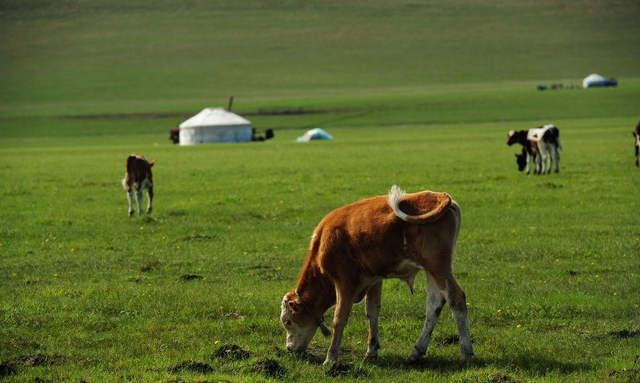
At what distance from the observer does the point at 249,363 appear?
8.37 meters

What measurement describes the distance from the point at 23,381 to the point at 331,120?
3807 inches

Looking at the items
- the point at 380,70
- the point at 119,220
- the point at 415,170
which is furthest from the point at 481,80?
the point at 119,220

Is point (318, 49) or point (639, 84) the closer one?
point (639, 84)

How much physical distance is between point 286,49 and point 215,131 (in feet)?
315

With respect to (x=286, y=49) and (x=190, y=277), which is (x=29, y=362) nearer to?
(x=190, y=277)

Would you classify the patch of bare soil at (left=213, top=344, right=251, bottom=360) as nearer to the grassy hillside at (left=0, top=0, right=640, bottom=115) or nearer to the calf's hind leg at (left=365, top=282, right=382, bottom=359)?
the calf's hind leg at (left=365, top=282, right=382, bottom=359)

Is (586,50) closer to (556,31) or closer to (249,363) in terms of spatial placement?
(556,31)

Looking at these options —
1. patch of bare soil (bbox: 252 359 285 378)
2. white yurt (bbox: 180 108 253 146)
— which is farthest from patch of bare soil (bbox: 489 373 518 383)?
white yurt (bbox: 180 108 253 146)

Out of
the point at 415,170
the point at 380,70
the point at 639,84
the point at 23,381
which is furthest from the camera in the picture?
the point at 380,70

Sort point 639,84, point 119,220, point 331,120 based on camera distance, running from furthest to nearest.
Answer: point 639,84 < point 331,120 < point 119,220

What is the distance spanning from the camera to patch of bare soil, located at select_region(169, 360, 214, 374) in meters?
8.15

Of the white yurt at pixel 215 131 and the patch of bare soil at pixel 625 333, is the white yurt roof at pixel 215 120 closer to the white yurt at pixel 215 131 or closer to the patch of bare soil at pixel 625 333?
the white yurt at pixel 215 131

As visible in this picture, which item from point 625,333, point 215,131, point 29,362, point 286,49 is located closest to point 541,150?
point 625,333

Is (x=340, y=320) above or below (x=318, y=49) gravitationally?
below
